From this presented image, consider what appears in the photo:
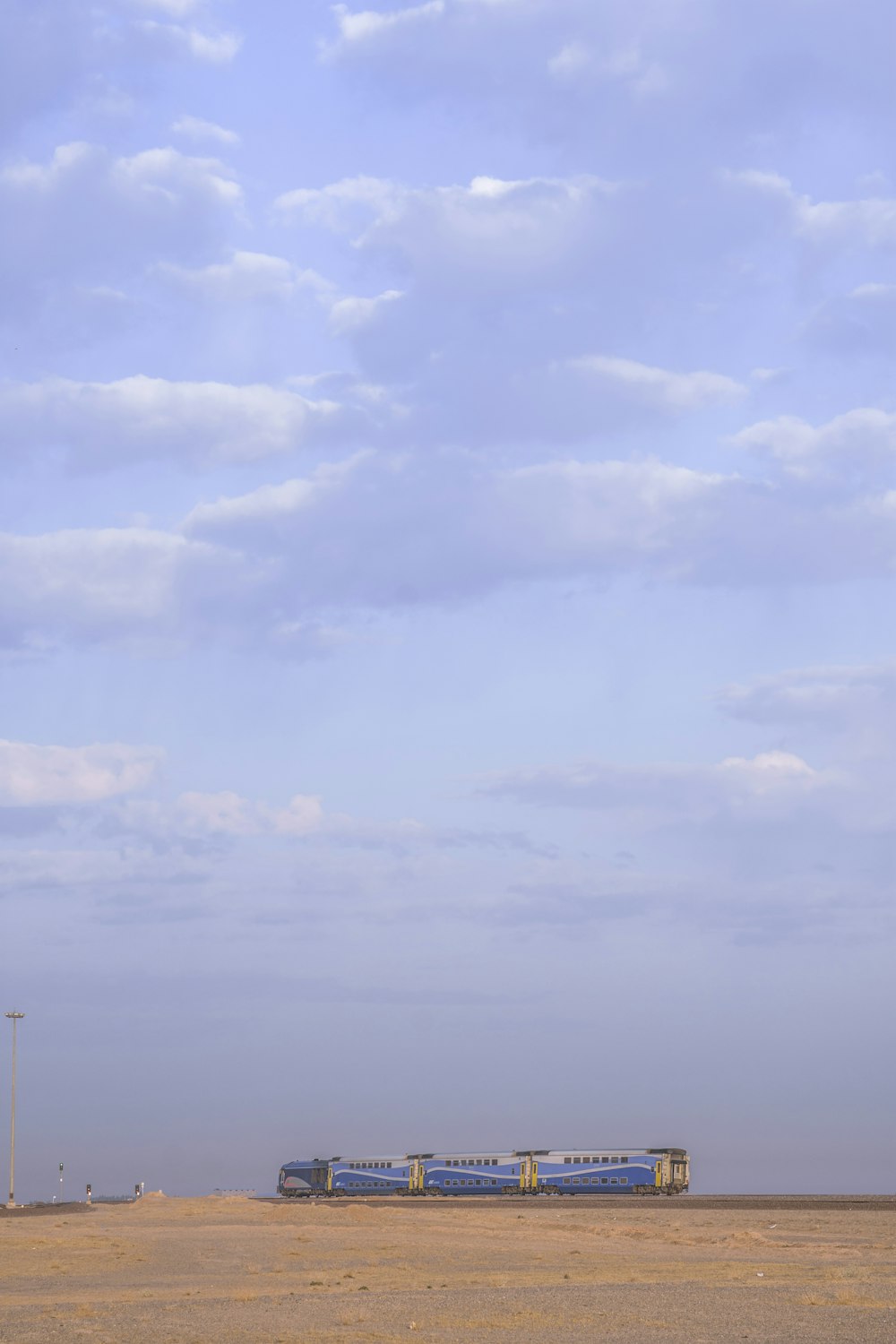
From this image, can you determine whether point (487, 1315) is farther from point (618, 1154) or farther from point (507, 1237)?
point (618, 1154)

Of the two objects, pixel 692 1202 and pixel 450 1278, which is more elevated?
pixel 450 1278

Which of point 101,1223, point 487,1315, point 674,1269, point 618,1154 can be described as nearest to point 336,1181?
point 618,1154

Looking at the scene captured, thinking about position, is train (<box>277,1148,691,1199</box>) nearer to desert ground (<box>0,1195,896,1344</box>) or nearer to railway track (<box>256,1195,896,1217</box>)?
railway track (<box>256,1195,896,1217</box>)

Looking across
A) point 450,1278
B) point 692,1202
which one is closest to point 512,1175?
point 692,1202

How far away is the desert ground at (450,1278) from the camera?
100 ft

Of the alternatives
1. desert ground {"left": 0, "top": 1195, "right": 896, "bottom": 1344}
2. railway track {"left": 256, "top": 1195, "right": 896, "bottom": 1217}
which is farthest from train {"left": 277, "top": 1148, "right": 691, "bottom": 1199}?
desert ground {"left": 0, "top": 1195, "right": 896, "bottom": 1344}

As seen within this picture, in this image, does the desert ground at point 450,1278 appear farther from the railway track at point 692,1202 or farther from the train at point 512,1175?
the train at point 512,1175

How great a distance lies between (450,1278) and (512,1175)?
7981 cm

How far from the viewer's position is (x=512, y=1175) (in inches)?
4710

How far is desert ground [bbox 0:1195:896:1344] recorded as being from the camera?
30.5 meters

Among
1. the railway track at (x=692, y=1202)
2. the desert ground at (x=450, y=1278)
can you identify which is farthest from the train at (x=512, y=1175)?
the desert ground at (x=450, y=1278)

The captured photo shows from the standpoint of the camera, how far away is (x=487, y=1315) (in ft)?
108

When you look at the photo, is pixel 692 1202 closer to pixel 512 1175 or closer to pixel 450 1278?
pixel 512 1175

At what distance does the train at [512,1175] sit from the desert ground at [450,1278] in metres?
33.6
